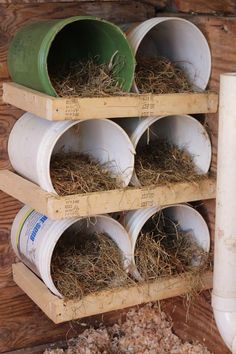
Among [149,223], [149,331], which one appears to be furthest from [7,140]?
[149,331]

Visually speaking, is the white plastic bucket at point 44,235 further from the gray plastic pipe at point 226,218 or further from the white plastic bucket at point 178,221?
the gray plastic pipe at point 226,218

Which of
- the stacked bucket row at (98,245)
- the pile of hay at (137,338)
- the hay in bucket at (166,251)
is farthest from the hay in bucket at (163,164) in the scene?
the pile of hay at (137,338)

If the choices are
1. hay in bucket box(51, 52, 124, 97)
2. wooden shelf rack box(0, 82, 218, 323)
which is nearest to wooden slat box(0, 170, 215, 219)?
wooden shelf rack box(0, 82, 218, 323)

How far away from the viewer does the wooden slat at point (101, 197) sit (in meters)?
1.84

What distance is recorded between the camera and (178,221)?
2332 millimetres

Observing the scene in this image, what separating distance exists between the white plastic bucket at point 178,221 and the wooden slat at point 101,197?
0.28 feet

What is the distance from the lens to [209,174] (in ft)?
7.13

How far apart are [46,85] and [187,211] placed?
0.76m

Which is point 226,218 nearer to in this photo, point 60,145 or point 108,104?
point 108,104

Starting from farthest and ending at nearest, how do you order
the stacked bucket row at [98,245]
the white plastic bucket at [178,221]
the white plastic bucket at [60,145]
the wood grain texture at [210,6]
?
the wood grain texture at [210,6] → the white plastic bucket at [178,221] → the stacked bucket row at [98,245] → the white plastic bucket at [60,145]

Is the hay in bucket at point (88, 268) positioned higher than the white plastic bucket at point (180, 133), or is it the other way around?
the white plastic bucket at point (180, 133)

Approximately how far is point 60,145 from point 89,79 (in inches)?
13.8

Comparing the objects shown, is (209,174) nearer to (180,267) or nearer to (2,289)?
(180,267)

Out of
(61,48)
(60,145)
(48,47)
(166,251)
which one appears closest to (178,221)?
(166,251)
